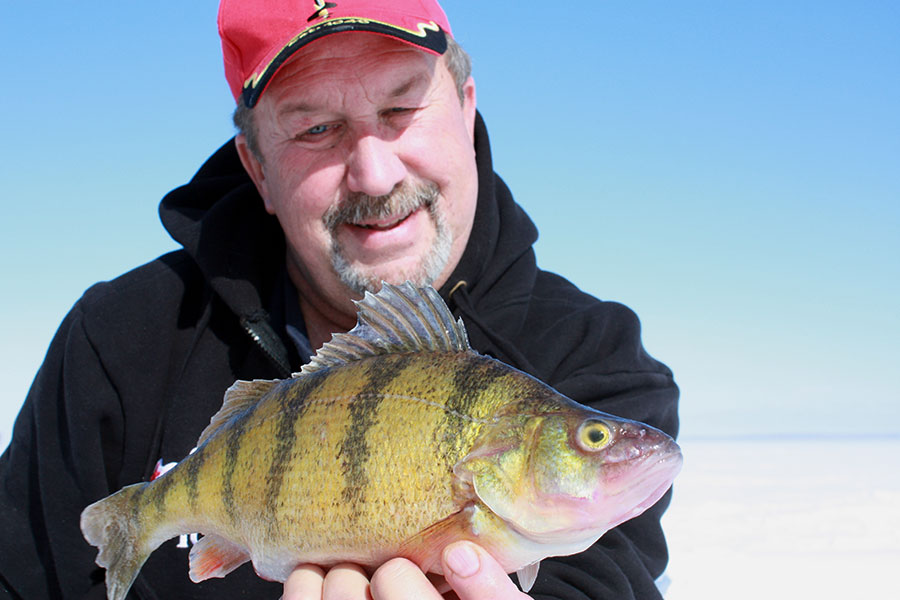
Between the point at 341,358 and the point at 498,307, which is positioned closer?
the point at 341,358

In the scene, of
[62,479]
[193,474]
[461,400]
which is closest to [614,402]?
[461,400]

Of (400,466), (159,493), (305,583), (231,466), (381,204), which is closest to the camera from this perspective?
(400,466)

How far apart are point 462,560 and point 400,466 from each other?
27 centimetres

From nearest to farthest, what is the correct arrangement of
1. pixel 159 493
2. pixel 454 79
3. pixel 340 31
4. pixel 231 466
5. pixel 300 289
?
pixel 231 466 < pixel 159 493 < pixel 340 31 < pixel 454 79 < pixel 300 289

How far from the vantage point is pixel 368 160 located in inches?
119

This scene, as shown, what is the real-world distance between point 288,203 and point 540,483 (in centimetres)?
198

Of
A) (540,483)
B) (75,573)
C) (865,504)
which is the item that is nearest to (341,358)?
(540,483)

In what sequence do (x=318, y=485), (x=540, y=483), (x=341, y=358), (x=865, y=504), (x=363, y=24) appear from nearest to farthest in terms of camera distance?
1. (x=540, y=483)
2. (x=318, y=485)
3. (x=341, y=358)
4. (x=363, y=24)
5. (x=865, y=504)

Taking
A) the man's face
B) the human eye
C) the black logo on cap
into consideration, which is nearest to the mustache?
the man's face

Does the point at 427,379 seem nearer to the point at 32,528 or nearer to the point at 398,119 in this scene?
the point at 398,119

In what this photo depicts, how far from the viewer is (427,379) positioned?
6.41 feet

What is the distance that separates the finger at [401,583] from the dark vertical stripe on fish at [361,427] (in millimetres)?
153

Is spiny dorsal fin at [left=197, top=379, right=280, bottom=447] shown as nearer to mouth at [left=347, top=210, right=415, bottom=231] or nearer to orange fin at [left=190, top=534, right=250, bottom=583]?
orange fin at [left=190, top=534, right=250, bottom=583]

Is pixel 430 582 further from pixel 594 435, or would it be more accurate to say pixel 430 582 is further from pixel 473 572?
pixel 594 435
